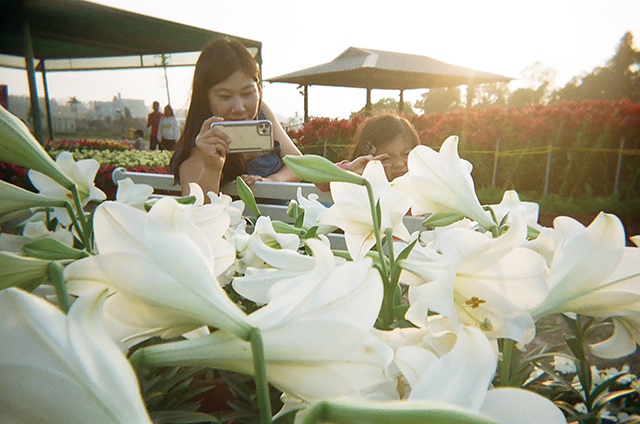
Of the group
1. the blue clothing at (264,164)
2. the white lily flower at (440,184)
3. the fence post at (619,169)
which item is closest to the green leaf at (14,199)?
the white lily flower at (440,184)

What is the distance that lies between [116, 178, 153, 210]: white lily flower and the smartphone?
1.24 m

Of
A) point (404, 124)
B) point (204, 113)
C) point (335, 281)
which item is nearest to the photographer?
point (335, 281)

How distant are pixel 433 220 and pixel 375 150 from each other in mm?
2042

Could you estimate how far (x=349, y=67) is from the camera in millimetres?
9992

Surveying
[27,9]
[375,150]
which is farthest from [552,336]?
[27,9]

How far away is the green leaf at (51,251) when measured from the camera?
0.38 m

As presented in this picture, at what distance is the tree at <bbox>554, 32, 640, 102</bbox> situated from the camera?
2666cm

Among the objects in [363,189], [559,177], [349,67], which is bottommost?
[559,177]

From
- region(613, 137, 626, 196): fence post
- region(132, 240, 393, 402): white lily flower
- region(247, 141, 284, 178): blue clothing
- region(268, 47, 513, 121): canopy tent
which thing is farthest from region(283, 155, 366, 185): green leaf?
region(268, 47, 513, 121): canopy tent

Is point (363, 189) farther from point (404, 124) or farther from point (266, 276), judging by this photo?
point (404, 124)

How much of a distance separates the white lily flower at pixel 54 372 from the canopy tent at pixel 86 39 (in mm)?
9306

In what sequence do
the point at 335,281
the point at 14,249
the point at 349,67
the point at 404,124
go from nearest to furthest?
1. the point at 335,281
2. the point at 14,249
3. the point at 404,124
4. the point at 349,67

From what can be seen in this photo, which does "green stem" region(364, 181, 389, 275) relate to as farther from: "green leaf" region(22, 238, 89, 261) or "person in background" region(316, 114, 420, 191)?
"person in background" region(316, 114, 420, 191)

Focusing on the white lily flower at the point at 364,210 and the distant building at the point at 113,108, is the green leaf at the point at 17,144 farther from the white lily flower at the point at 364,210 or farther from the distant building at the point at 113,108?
the distant building at the point at 113,108
